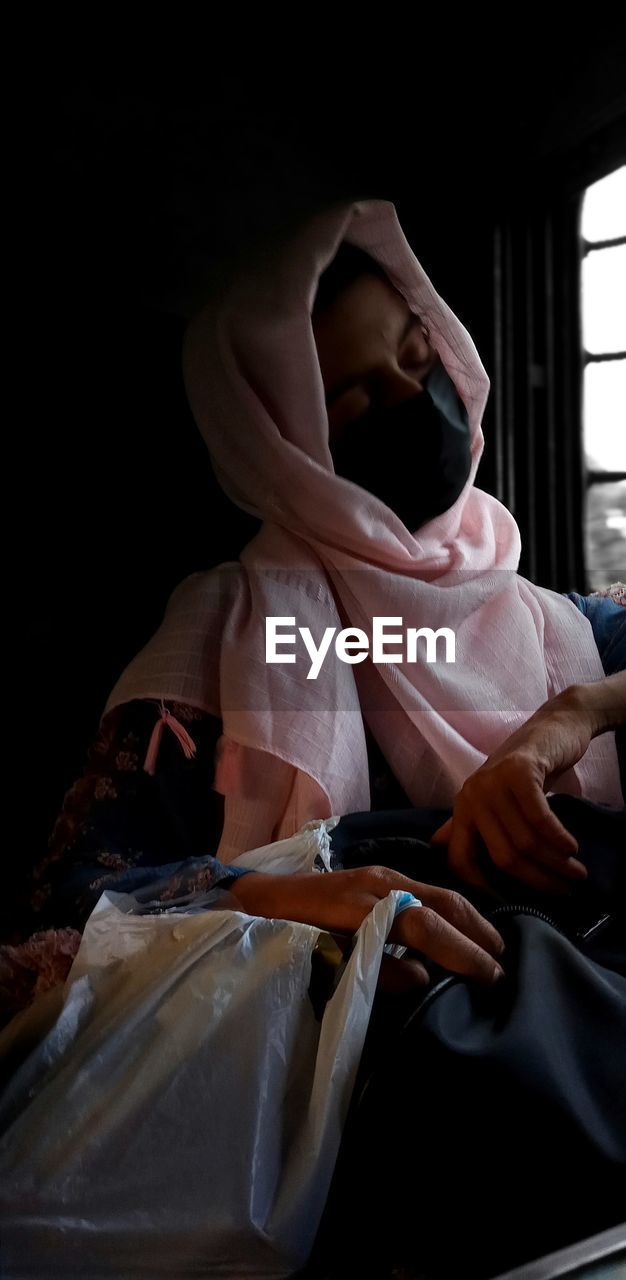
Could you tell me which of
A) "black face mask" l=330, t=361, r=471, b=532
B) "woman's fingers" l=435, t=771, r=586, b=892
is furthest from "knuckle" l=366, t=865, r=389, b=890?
"black face mask" l=330, t=361, r=471, b=532

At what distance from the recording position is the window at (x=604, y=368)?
1.49m

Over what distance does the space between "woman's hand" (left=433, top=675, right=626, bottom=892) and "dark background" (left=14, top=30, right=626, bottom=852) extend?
0.53 m

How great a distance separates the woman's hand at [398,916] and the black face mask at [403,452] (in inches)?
19.5

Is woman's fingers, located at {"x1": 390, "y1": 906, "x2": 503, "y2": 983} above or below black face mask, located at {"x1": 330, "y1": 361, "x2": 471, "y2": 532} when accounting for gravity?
below

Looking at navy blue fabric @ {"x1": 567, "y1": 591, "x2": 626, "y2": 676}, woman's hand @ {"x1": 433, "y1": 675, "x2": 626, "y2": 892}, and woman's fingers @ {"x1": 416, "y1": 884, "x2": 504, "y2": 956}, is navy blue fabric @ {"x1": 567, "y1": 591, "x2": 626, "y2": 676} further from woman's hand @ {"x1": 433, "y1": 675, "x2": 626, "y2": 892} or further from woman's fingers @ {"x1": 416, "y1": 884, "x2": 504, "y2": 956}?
woman's fingers @ {"x1": 416, "y1": 884, "x2": 504, "y2": 956}

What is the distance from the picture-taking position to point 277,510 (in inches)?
43.9

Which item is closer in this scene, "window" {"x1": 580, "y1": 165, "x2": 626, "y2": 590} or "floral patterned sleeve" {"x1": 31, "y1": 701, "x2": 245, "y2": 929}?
"floral patterned sleeve" {"x1": 31, "y1": 701, "x2": 245, "y2": 929}

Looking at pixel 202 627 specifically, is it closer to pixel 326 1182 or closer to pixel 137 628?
pixel 137 628

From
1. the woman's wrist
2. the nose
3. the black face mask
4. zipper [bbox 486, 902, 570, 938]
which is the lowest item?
zipper [bbox 486, 902, 570, 938]

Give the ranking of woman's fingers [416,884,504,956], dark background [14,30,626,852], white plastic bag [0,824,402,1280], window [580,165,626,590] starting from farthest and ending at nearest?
window [580,165,626,590]
dark background [14,30,626,852]
woman's fingers [416,884,504,956]
white plastic bag [0,824,402,1280]

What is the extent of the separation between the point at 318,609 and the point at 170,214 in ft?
1.66

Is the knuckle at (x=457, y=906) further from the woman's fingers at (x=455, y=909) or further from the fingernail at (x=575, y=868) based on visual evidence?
the fingernail at (x=575, y=868)

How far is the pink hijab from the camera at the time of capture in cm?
101

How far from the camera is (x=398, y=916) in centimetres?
70
